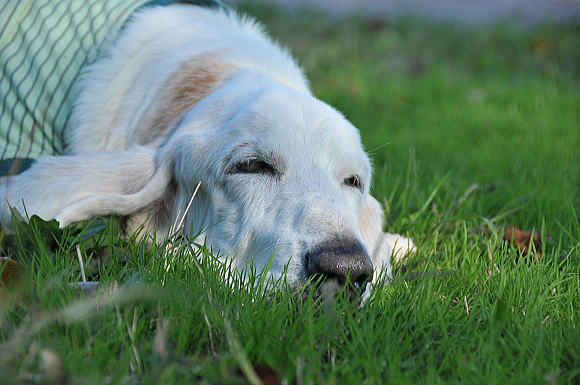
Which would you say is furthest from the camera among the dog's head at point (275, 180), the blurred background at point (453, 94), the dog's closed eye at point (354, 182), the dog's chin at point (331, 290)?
the blurred background at point (453, 94)

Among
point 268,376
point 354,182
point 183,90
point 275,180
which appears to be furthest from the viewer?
point 183,90

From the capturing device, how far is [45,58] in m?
3.99

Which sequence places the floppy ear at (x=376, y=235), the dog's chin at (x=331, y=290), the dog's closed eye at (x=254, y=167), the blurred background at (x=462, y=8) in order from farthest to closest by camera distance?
the blurred background at (x=462, y=8)
the floppy ear at (x=376, y=235)
the dog's closed eye at (x=254, y=167)
the dog's chin at (x=331, y=290)

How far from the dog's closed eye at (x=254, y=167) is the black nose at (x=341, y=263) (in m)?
0.49

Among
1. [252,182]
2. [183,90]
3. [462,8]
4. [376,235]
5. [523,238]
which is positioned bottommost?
[462,8]

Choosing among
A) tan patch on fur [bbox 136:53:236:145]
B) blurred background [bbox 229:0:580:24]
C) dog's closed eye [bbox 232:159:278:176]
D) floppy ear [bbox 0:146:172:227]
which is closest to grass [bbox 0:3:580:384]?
floppy ear [bbox 0:146:172:227]

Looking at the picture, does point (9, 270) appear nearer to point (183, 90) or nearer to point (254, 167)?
point (254, 167)

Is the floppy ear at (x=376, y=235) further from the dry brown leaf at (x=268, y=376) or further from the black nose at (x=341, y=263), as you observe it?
the dry brown leaf at (x=268, y=376)

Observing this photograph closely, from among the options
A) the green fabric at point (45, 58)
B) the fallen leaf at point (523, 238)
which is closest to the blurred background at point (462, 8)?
the green fabric at point (45, 58)

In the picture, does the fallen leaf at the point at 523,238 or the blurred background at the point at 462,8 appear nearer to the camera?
the fallen leaf at the point at 523,238

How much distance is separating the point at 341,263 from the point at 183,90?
1482mm

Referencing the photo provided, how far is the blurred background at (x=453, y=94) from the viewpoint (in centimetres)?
431

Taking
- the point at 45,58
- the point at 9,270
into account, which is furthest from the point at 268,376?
the point at 45,58

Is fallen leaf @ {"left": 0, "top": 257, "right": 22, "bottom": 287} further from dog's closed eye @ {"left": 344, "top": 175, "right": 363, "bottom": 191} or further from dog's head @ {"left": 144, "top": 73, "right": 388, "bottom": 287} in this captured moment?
dog's closed eye @ {"left": 344, "top": 175, "right": 363, "bottom": 191}
